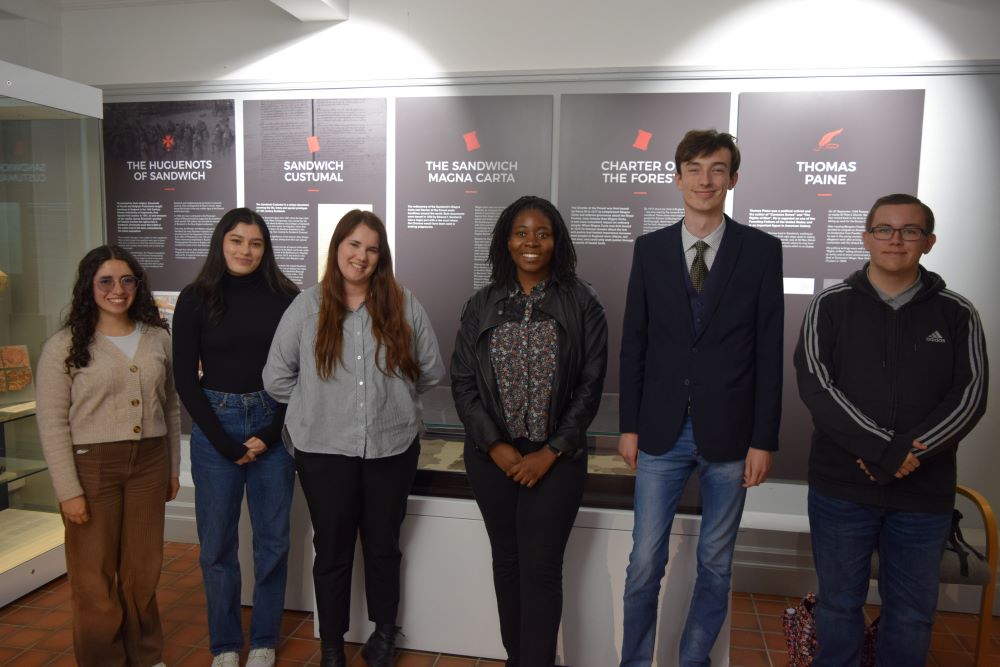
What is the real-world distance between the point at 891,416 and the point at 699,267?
0.73 meters

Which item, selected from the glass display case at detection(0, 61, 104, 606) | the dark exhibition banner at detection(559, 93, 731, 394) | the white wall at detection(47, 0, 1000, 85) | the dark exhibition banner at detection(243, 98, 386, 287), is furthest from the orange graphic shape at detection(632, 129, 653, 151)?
the glass display case at detection(0, 61, 104, 606)

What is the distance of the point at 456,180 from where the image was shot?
3.76m

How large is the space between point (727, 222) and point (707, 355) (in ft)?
1.43

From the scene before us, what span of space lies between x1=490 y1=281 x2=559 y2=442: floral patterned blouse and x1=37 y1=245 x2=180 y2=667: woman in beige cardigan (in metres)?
1.20

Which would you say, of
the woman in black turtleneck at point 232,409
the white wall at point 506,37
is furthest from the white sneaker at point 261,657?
the white wall at point 506,37

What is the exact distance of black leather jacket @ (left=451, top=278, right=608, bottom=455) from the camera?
7.06 feet

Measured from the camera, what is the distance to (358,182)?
3883 mm

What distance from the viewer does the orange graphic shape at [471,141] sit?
3.72m

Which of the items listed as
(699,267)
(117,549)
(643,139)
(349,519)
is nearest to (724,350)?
(699,267)

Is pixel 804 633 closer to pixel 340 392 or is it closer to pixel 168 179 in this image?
pixel 340 392

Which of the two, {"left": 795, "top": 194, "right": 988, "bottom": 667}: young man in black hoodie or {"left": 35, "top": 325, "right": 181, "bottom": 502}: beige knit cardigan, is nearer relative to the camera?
{"left": 795, "top": 194, "right": 988, "bottom": 667}: young man in black hoodie

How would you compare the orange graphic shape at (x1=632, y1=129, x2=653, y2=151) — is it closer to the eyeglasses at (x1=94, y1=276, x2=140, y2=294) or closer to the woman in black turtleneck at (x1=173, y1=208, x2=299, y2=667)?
the woman in black turtleneck at (x1=173, y1=208, x2=299, y2=667)

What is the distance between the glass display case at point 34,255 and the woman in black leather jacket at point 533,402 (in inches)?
93.2

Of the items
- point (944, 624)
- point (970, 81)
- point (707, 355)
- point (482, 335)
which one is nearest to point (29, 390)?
point (482, 335)
